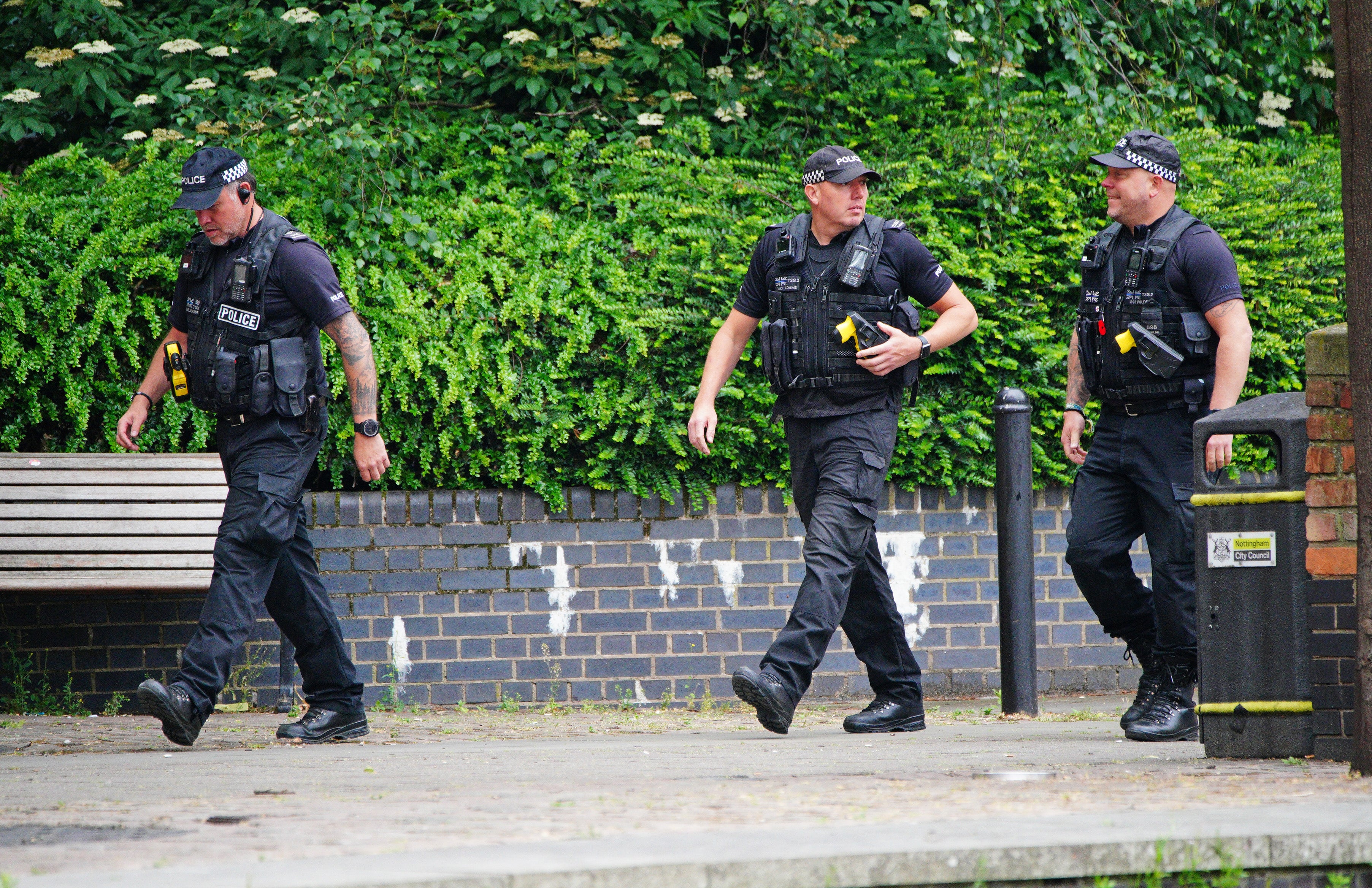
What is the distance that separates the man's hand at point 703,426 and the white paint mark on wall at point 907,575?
212 cm

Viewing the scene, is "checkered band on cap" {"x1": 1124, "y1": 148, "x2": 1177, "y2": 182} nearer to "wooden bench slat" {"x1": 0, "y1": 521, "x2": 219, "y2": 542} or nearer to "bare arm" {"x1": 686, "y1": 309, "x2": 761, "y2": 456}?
"bare arm" {"x1": 686, "y1": 309, "x2": 761, "y2": 456}

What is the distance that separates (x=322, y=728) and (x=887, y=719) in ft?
7.04

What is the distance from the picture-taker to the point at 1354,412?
3.84m

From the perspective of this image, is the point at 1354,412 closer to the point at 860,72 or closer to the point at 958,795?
the point at 958,795

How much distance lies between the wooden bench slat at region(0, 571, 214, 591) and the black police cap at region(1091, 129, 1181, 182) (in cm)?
424

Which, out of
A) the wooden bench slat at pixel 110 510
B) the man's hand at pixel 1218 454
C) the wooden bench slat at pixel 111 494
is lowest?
the wooden bench slat at pixel 110 510

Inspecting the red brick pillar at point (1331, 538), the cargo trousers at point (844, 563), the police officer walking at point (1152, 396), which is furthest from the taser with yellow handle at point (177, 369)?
the red brick pillar at point (1331, 538)

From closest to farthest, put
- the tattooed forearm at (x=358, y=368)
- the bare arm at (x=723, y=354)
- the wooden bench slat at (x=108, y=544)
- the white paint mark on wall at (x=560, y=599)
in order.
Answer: the tattooed forearm at (x=358, y=368) < the bare arm at (x=723, y=354) < the wooden bench slat at (x=108, y=544) < the white paint mark on wall at (x=560, y=599)

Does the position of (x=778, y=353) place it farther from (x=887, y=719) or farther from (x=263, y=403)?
(x=263, y=403)

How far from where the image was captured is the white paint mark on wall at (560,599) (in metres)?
7.09

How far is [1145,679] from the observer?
5379 millimetres

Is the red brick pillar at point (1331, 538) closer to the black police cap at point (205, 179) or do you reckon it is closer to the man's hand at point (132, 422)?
the black police cap at point (205, 179)

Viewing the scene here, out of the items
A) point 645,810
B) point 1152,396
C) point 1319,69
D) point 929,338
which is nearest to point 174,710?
point 645,810

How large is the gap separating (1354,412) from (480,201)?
16.6ft
